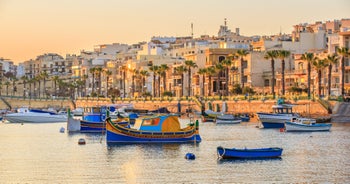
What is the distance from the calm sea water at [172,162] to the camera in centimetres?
4849

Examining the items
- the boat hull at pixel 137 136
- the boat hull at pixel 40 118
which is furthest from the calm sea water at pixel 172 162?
the boat hull at pixel 40 118

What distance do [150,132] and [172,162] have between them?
12447mm

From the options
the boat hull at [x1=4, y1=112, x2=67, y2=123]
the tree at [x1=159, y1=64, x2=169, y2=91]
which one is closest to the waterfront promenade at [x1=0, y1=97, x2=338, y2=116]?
the tree at [x1=159, y1=64, x2=169, y2=91]

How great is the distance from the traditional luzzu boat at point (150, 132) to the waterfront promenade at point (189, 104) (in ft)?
131

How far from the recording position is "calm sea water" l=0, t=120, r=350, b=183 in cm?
4849

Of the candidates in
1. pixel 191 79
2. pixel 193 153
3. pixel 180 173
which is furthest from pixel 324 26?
pixel 180 173

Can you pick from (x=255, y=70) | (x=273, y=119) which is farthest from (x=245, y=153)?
(x=255, y=70)

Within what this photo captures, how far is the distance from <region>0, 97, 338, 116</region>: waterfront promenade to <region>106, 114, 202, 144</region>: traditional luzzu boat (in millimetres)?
40062

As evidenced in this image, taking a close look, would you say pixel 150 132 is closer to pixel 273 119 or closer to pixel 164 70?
pixel 273 119

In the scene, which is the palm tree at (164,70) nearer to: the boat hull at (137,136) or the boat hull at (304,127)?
the boat hull at (304,127)

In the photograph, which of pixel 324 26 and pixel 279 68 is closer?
pixel 279 68

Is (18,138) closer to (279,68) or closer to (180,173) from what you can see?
(180,173)

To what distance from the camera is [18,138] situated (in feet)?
275

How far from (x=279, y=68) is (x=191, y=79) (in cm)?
2304
